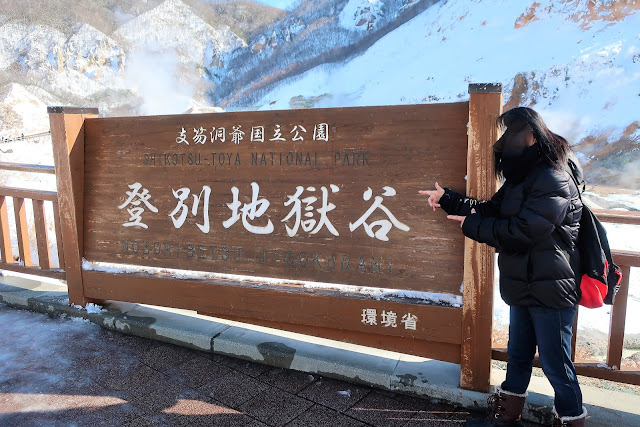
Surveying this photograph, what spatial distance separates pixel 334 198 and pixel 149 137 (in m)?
1.32

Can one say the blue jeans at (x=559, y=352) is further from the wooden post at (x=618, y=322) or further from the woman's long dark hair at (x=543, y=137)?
the woman's long dark hair at (x=543, y=137)

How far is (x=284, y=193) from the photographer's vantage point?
7.72 feet

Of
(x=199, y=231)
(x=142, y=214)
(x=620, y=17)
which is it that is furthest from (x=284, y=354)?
(x=620, y=17)

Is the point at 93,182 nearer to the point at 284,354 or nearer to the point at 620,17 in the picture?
the point at 284,354

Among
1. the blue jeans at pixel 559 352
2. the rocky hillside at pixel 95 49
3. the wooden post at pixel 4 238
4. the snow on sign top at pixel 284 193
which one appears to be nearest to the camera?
the blue jeans at pixel 559 352

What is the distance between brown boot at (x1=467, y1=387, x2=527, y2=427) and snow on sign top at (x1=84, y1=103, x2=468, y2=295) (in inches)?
19.2

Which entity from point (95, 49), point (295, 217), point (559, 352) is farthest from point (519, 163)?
point (95, 49)

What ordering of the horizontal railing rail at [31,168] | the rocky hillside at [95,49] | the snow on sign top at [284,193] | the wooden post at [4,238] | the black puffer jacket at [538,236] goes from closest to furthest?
the black puffer jacket at [538,236]
the snow on sign top at [284,193]
the horizontal railing rail at [31,168]
the wooden post at [4,238]
the rocky hillside at [95,49]

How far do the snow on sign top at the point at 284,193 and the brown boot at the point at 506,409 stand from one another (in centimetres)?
49

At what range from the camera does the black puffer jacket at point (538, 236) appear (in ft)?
4.85

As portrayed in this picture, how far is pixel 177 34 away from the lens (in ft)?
141

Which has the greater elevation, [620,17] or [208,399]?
[620,17]

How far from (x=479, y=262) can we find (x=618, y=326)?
0.68 m

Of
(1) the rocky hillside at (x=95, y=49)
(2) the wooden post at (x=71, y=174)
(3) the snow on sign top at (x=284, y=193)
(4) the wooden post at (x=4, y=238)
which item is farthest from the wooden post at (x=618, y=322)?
(1) the rocky hillside at (x=95, y=49)
